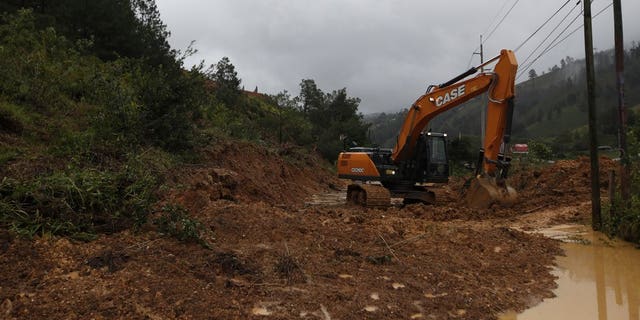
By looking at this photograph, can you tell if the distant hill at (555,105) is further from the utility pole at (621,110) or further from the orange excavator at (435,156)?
the utility pole at (621,110)

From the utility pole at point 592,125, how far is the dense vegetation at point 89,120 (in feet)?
27.2

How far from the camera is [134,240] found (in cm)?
563

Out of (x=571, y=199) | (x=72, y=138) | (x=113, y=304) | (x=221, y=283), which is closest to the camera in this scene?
(x=113, y=304)

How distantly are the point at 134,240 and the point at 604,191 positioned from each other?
12867 millimetres

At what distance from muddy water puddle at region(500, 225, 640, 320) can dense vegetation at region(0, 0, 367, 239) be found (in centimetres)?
502

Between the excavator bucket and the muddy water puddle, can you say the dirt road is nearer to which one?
the muddy water puddle

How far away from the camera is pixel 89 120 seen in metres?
10.1

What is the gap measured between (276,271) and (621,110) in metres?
7.91

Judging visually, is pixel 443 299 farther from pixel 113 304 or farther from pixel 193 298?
pixel 113 304

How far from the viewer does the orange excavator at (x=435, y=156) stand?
1126cm

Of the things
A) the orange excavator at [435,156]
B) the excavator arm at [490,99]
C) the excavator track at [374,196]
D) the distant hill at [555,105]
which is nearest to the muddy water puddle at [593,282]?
the orange excavator at [435,156]

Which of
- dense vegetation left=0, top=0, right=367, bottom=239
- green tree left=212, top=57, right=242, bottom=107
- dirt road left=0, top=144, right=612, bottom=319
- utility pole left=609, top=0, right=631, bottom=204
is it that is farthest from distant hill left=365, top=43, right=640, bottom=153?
dirt road left=0, top=144, right=612, bottom=319

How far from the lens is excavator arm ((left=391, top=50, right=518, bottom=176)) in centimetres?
1122

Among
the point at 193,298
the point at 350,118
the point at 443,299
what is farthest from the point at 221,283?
the point at 350,118
